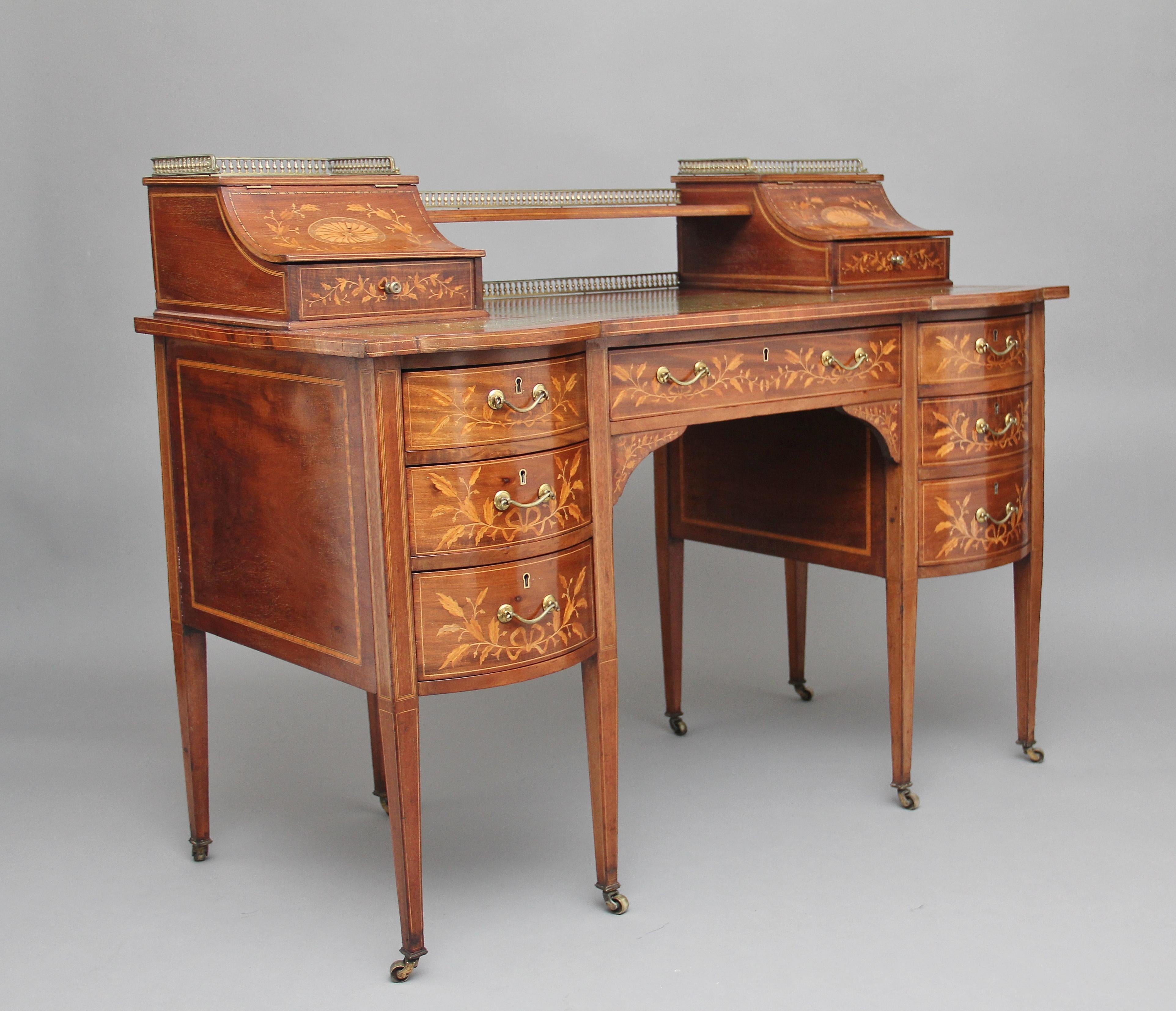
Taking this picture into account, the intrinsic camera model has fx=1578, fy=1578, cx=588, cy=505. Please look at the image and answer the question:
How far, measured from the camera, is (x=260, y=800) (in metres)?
3.82

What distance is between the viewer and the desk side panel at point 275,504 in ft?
9.38

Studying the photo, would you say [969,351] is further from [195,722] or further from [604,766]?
[195,722]

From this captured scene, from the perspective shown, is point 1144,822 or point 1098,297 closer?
point 1144,822

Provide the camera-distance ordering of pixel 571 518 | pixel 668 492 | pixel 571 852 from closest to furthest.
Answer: pixel 571 518 → pixel 571 852 → pixel 668 492

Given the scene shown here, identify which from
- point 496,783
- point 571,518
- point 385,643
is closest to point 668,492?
point 496,783

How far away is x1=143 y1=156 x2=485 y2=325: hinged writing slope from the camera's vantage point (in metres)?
2.97

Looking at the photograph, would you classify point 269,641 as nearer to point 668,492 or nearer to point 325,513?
point 325,513

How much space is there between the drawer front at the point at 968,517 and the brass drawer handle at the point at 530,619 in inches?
44.6

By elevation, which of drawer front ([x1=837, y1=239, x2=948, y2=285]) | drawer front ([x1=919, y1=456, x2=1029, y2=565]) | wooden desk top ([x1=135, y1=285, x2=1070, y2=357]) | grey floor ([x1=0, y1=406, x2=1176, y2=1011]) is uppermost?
drawer front ([x1=837, y1=239, x2=948, y2=285])

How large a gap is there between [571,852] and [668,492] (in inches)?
46.4

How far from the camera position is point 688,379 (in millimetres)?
3262

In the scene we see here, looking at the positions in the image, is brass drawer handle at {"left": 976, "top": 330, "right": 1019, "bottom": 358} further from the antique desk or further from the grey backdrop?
the grey backdrop

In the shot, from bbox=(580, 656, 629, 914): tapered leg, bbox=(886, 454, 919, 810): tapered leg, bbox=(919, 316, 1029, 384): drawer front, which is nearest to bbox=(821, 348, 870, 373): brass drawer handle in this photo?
bbox=(919, 316, 1029, 384): drawer front

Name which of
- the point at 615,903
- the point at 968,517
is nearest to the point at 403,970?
the point at 615,903
